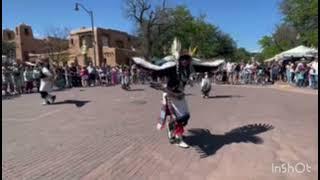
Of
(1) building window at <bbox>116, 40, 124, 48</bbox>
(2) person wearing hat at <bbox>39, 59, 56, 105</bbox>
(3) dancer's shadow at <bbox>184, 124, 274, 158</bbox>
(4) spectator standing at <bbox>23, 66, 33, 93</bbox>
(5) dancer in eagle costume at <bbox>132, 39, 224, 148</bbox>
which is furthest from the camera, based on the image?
(1) building window at <bbox>116, 40, 124, 48</bbox>

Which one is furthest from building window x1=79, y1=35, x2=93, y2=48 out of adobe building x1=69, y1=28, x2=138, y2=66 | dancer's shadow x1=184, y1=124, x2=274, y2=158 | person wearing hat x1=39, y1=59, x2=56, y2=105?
dancer's shadow x1=184, y1=124, x2=274, y2=158

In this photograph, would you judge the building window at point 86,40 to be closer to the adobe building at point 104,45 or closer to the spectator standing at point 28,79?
the adobe building at point 104,45

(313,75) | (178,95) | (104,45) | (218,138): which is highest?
(104,45)

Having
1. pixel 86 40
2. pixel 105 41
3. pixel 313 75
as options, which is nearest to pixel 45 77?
pixel 313 75

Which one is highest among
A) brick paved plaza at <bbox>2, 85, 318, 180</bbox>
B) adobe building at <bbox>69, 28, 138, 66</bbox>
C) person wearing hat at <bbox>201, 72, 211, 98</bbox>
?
adobe building at <bbox>69, 28, 138, 66</bbox>

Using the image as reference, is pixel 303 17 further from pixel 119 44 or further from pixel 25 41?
pixel 25 41

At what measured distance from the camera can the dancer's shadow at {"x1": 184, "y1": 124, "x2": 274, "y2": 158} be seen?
895cm

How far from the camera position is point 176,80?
30.3 feet

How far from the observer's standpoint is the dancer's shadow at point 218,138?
8.95m

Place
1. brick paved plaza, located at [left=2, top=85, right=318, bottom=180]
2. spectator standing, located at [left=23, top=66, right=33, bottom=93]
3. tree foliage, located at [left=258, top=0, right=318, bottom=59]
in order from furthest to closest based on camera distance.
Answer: tree foliage, located at [left=258, top=0, right=318, bottom=59] < spectator standing, located at [left=23, top=66, right=33, bottom=93] < brick paved plaza, located at [left=2, top=85, right=318, bottom=180]

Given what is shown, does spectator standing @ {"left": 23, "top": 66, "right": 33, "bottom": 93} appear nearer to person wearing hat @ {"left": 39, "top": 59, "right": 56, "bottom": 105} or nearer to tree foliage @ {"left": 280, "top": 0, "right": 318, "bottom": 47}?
person wearing hat @ {"left": 39, "top": 59, "right": 56, "bottom": 105}

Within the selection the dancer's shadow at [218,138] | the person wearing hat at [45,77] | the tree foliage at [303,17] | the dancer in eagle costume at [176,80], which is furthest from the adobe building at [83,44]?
the dancer in eagle costume at [176,80]

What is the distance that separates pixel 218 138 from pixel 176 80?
1.60 metres

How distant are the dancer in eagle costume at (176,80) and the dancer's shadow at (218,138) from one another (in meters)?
0.39
